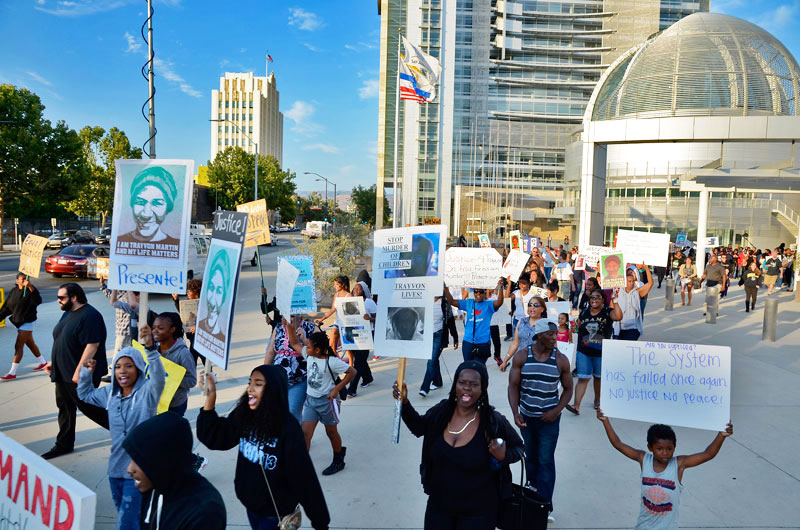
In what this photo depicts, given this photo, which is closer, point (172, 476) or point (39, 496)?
point (39, 496)

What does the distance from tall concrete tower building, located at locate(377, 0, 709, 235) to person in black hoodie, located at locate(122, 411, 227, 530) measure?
5487 centimetres

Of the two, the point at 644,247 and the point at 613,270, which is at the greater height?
the point at 644,247

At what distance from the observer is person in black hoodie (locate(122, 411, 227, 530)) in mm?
2207

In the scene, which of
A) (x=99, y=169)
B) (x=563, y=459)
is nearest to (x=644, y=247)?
(x=563, y=459)

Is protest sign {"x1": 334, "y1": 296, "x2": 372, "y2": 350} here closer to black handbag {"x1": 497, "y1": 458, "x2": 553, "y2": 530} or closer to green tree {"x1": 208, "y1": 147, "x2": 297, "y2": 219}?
black handbag {"x1": 497, "y1": 458, "x2": 553, "y2": 530}

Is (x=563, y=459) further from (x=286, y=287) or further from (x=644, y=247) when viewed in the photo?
(x=644, y=247)

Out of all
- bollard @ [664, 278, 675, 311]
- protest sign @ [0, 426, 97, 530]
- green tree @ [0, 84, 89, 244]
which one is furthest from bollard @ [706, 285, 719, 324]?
green tree @ [0, 84, 89, 244]

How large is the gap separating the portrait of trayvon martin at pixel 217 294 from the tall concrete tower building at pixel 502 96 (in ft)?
174

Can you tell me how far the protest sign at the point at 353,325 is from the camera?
7.77 meters

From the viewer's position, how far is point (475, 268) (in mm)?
8633

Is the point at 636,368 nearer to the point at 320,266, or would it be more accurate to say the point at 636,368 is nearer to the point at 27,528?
the point at 27,528

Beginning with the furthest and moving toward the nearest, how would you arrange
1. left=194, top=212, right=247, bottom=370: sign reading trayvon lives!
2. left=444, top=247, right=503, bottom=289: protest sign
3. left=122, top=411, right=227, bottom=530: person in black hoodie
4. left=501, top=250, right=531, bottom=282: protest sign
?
left=501, top=250, right=531, bottom=282: protest sign, left=444, top=247, right=503, bottom=289: protest sign, left=194, top=212, right=247, bottom=370: sign reading trayvon lives!, left=122, top=411, right=227, bottom=530: person in black hoodie

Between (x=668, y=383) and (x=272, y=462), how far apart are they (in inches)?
117

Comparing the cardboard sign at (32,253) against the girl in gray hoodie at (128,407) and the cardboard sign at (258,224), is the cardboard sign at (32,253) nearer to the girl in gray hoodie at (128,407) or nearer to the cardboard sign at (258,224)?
the cardboard sign at (258,224)
